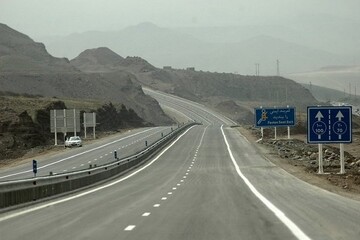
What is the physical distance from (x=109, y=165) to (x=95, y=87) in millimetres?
119538


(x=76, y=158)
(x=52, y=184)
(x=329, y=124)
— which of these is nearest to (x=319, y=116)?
(x=329, y=124)

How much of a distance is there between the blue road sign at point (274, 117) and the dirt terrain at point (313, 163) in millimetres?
2480

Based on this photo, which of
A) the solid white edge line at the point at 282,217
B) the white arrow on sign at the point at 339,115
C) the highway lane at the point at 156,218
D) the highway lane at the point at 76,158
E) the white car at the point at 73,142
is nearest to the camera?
the solid white edge line at the point at 282,217

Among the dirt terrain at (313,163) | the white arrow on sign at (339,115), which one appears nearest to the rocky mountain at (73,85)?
the dirt terrain at (313,163)

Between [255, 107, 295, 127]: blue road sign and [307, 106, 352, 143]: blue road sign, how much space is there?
34873 mm

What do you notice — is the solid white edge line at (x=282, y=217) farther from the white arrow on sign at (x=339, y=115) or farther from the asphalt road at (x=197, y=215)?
the white arrow on sign at (x=339, y=115)

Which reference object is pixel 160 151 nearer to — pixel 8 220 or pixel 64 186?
pixel 64 186

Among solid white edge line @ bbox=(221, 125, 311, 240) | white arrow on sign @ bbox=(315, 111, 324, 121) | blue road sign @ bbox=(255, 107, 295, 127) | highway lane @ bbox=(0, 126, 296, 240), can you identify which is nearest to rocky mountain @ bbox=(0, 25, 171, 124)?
blue road sign @ bbox=(255, 107, 295, 127)

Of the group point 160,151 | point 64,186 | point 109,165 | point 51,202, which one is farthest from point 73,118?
point 51,202

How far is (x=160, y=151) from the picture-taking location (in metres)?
64.8

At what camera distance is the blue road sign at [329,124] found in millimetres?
35125

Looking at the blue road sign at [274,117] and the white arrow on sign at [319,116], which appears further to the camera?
the blue road sign at [274,117]

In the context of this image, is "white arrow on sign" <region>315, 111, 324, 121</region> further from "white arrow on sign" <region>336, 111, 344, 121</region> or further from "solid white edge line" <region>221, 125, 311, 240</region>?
"solid white edge line" <region>221, 125, 311, 240</region>

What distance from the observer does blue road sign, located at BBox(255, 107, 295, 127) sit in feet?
231
